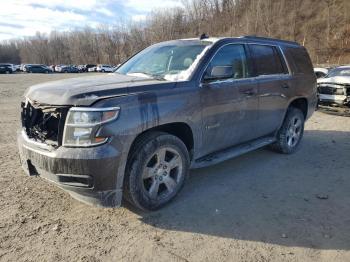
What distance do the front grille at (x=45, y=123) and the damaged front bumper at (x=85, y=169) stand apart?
0.09m

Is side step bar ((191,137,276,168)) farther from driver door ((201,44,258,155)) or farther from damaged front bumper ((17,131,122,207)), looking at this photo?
damaged front bumper ((17,131,122,207))

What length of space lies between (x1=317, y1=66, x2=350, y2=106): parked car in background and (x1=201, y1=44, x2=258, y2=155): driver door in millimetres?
6304

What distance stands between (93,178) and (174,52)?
227cm

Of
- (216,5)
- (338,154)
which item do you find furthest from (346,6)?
(338,154)

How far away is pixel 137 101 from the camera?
3.45 metres

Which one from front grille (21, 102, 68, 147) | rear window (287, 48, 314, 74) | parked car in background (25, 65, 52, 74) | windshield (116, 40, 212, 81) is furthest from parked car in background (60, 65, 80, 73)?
front grille (21, 102, 68, 147)

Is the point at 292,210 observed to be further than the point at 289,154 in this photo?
No

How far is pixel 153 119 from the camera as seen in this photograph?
359 cm

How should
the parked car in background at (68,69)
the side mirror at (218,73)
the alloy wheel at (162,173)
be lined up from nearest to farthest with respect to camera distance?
the alloy wheel at (162,173), the side mirror at (218,73), the parked car in background at (68,69)

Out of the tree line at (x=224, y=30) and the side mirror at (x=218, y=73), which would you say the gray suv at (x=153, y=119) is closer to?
the side mirror at (x=218, y=73)

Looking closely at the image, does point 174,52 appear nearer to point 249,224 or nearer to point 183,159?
point 183,159

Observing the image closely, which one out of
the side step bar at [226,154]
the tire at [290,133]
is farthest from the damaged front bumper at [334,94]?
the side step bar at [226,154]

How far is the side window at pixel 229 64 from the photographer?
4.17 metres

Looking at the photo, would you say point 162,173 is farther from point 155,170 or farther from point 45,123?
point 45,123
